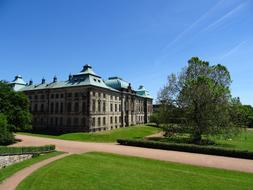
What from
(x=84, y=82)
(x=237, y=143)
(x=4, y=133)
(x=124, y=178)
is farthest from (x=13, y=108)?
(x=237, y=143)

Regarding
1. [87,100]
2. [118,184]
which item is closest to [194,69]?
[87,100]

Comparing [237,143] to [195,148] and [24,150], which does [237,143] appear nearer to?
[195,148]

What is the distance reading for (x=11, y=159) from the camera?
2459cm

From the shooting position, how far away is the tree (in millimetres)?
38688

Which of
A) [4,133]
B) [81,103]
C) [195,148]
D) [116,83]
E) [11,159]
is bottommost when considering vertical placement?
[195,148]

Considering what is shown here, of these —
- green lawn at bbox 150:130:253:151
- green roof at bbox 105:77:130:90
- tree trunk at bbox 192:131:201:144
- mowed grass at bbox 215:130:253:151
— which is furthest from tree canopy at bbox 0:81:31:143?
mowed grass at bbox 215:130:253:151

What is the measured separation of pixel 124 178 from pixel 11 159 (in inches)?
585

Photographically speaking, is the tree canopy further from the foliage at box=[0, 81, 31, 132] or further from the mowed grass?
the mowed grass

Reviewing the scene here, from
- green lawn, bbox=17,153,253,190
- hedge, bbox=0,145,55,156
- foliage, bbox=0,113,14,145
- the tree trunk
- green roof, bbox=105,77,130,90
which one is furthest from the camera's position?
green roof, bbox=105,77,130,90

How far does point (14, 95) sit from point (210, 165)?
3932cm

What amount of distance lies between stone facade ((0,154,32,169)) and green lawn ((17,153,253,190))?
5516 millimetres

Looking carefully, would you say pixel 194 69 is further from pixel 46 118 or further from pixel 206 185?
pixel 46 118

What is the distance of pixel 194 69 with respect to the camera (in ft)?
141

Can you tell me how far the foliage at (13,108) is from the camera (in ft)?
136
